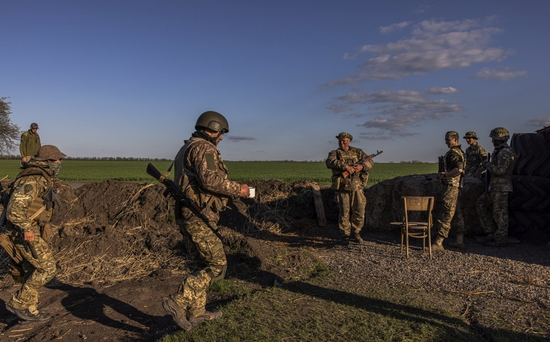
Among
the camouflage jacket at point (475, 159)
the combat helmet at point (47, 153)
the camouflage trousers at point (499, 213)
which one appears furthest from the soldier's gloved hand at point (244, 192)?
the camouflage jacket at point (475, 159)

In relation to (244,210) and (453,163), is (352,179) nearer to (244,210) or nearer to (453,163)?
(453,163)

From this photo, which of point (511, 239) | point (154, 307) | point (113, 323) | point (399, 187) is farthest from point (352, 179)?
point (113, 323)

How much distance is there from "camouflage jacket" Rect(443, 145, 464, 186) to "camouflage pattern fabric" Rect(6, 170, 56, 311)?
7296mm

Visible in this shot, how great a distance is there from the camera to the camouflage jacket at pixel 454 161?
8.98 m

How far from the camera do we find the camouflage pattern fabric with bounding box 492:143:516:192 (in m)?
9.34

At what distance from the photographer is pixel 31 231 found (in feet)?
17.4

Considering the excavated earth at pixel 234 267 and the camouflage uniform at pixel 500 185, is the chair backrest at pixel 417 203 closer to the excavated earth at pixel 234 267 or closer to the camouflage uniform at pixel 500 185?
the excavated earth at pixel 234 267

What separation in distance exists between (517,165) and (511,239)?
1.85 m

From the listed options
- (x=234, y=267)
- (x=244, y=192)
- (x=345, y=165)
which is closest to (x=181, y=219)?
(x=244, y=192)

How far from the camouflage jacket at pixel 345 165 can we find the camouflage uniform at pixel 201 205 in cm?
543

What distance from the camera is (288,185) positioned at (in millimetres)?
13859

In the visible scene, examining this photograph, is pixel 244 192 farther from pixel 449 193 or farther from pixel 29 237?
pixel 449 193

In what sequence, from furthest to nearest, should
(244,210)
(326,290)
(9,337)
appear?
(244,210) < (326,290) < (9,337)

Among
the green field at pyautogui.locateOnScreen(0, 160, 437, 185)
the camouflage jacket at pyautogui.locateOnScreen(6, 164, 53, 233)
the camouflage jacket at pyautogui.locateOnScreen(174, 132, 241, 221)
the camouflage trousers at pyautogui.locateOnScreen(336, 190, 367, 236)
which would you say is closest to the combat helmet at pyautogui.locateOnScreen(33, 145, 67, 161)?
the camouflage jacket at pyautogui.locateOnScreen(6, 164, 53, 233)
